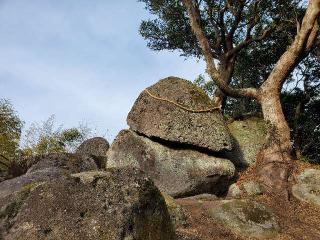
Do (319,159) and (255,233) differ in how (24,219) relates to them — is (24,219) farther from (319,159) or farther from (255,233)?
(319,159)

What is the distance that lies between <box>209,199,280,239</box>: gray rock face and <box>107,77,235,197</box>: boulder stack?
3881 millimetres

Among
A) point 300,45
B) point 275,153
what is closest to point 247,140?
point 275,153

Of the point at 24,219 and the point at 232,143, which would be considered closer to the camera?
the point at 24,219

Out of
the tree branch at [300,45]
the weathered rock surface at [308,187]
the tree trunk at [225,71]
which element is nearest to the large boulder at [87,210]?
the weathered rock surface at [308,187]

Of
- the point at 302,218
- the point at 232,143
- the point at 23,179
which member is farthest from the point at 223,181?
the point at 23,179

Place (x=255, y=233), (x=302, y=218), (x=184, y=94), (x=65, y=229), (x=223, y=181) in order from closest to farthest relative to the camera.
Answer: (x=65, y=229) < (x=255, y=233) < (x=302, y=218) < (x=223, y=181) < (x=184, y=94)

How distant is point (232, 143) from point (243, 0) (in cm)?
1021

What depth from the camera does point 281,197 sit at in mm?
20266

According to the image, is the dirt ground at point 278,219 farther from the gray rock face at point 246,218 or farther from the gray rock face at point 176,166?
the gray rock face at point 176,166

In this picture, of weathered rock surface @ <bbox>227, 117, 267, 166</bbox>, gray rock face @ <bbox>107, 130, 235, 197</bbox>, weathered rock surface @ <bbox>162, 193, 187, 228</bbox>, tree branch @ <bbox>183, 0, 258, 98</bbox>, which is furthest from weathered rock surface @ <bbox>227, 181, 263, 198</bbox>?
weathered rock surface @ <bbox>162, 193, 187, 228</bbox>

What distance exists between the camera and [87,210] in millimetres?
8562

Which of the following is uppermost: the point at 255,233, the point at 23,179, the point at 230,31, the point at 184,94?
the point at 230,31

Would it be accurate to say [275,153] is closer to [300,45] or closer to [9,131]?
[300,45]

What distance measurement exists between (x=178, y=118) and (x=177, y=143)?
1209 mm
